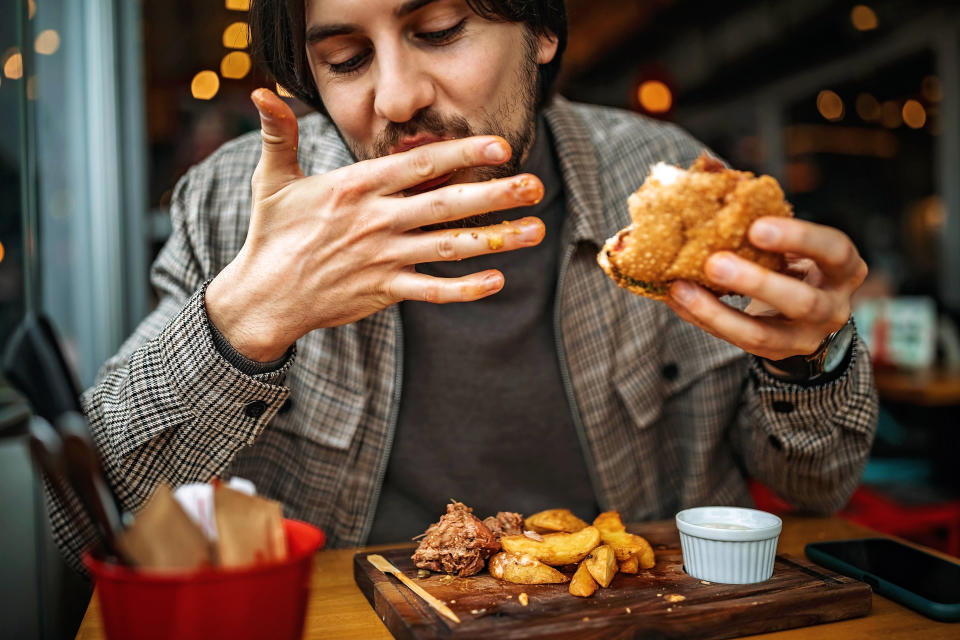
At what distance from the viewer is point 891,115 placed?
22.5 feet

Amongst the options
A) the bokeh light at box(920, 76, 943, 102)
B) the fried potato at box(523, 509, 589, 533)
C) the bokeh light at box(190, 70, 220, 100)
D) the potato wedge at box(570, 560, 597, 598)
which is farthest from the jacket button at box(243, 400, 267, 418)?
the bokeh light at box(920, 76, 943, 102)

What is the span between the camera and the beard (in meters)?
1.46

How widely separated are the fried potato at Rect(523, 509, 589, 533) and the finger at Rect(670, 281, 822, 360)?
45 centimetres

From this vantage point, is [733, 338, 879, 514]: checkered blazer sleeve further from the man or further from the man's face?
the man's face

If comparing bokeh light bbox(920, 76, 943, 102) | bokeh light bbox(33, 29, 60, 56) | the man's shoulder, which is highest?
bokeh light bbox(920, 76, 943, 102)

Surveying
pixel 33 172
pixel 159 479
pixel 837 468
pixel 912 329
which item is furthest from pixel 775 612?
pixel 912 329

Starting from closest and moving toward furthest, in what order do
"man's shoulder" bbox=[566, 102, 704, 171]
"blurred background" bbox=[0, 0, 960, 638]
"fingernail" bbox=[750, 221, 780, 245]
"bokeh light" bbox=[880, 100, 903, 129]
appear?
"fingernail" bbox=[750, 221, 780, 245] → "blurred background" bbox=[0, 0, 960, 638] → "man's shoulder" bbox=[566, 102, 704, 171] → "bokeh light" bbox=[880, 100, 903, 129]

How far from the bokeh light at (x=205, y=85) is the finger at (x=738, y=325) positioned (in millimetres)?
3278

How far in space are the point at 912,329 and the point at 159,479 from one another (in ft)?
15.2

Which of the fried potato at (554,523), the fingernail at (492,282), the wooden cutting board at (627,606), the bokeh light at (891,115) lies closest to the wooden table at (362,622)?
the wooden cutting board at (627,606)

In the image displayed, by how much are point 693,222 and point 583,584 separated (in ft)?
1.81

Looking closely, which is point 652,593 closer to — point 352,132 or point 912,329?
point 352,132

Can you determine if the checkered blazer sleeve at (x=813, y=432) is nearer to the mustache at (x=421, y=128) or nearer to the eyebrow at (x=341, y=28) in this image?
the mustache at (x=421, y=128)

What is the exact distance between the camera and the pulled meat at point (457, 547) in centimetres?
118
